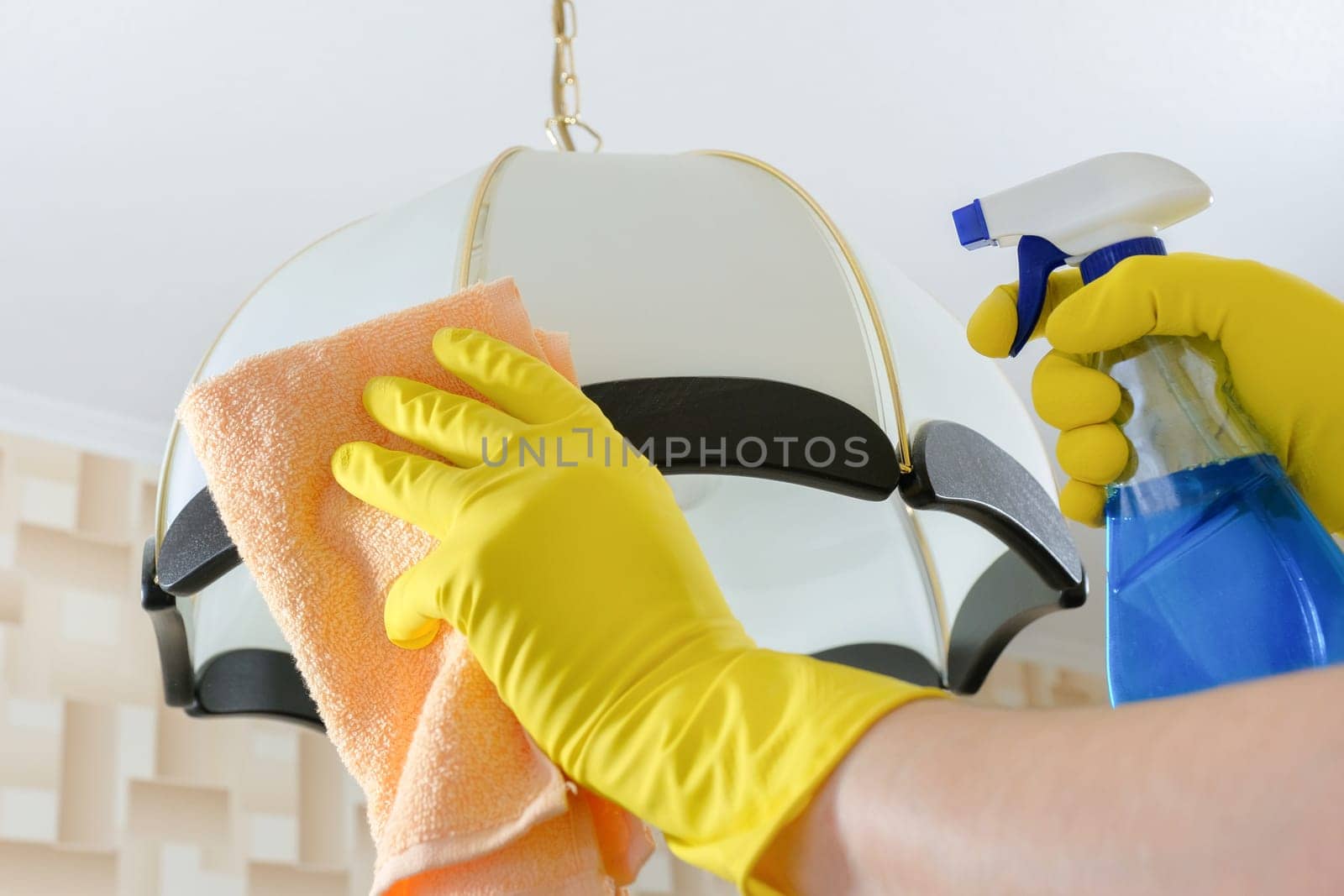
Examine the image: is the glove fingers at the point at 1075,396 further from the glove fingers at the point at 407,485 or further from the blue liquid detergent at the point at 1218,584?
the glove fingers at the point at 407,485

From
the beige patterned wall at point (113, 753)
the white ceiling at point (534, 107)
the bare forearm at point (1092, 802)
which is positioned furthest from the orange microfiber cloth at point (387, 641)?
the beige patterned wall at point (113, 753)

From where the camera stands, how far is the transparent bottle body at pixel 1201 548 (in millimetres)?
508

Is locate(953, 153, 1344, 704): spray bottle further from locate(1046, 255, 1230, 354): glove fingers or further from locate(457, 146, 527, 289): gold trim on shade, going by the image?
locate(457, 146, 527, 289): gold trim on shade

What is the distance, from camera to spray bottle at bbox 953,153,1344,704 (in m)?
0.51

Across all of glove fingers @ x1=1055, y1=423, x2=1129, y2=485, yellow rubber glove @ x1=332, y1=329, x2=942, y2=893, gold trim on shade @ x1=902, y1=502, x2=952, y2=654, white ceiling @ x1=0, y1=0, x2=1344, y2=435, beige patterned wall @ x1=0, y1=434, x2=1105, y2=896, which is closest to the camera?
yellow rubber glove @ x1=332, y1=329, x2=942, y2=893

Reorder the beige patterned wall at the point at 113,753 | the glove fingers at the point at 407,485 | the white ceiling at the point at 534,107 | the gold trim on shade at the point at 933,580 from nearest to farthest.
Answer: the glove fingers at the point at 407,485
the gold trim on shade at the point at 933,580
the white ceiling at the point at 534,107
the beige patterned wall at the point at 113,753

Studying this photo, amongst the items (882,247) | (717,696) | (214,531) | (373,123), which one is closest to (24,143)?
(373,123)

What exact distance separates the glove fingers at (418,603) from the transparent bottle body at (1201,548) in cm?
34

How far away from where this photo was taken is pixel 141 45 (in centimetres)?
118

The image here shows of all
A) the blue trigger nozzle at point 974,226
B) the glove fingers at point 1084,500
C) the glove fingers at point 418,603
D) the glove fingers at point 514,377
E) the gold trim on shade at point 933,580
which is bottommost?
the gold trim on shade at point 933,580

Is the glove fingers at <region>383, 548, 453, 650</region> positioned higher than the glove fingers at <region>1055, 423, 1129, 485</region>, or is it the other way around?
Answer: the glove fingers at <region>1055, 423, 1129, 485</region>

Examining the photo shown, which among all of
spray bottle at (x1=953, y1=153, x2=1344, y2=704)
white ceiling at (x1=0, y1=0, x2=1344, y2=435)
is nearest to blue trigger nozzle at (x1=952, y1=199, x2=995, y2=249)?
spray bottle at (x1=953, y1=153, x2=1344, y2=704)

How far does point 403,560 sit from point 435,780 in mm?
105

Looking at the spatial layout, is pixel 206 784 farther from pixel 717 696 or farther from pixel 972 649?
pixel 717 696
